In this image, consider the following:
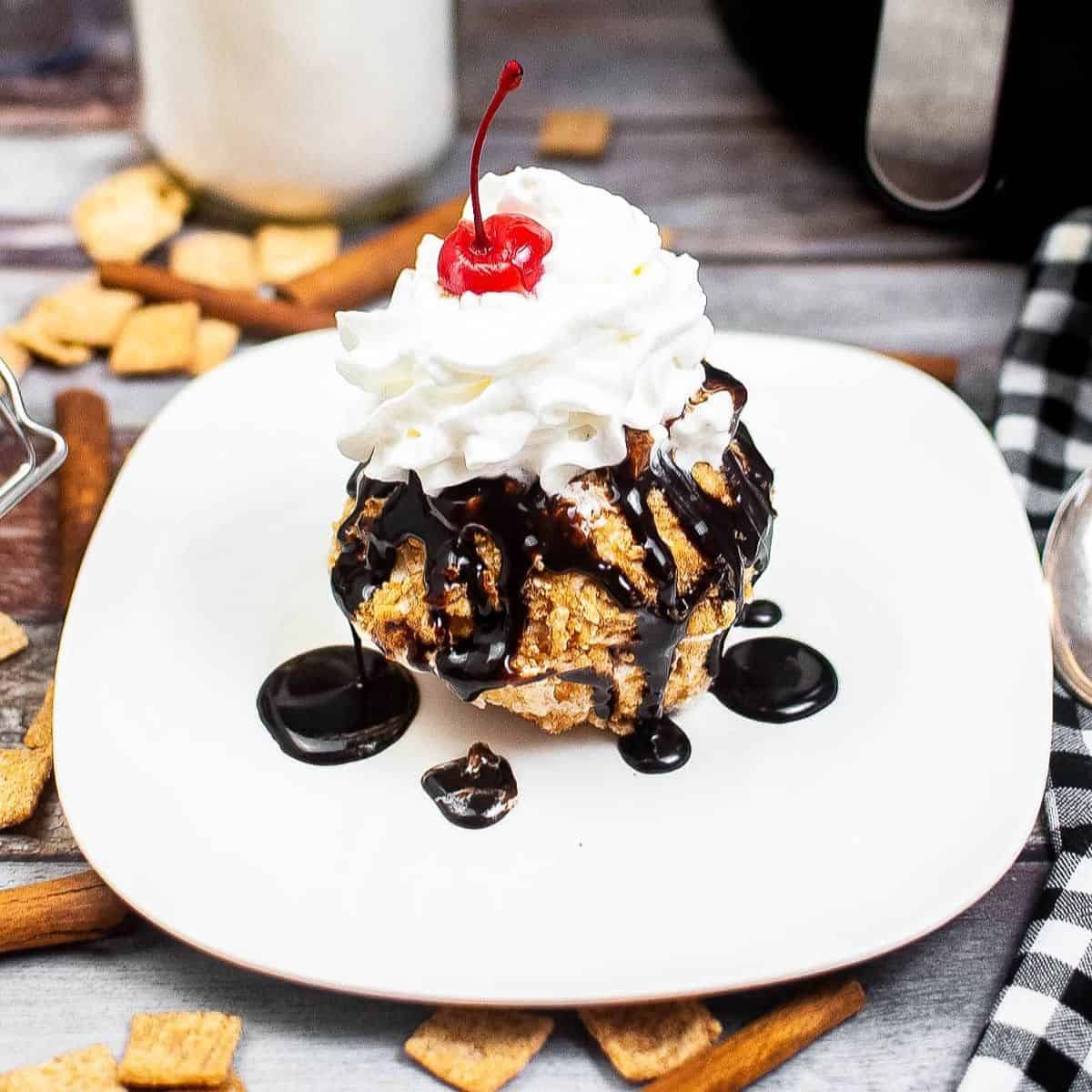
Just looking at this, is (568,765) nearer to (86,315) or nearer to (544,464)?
(544,464)

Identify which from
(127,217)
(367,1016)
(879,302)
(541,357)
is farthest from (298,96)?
(367,1016)

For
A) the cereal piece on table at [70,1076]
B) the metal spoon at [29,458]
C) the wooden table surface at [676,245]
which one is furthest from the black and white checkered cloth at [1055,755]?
the metal spoon at [29,458]

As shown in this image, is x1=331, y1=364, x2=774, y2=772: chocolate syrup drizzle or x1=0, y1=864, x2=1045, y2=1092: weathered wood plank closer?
x1=0, y1=864, x2=1045, y2=1092: weathered wood plank

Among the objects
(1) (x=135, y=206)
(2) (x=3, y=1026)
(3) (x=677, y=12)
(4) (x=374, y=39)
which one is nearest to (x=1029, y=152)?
(4) (x=374, y=39)

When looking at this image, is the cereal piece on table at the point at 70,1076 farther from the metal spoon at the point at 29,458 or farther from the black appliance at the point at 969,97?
the black appliance at the point at 969,97

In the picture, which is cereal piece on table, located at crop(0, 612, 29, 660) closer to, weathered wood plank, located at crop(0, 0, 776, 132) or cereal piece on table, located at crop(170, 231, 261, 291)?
cereal piece on table, located at crop(170, 231, 261, 291)

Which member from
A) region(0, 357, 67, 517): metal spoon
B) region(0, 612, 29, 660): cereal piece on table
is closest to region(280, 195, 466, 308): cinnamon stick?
region(0, 357, 67, 517): metal spoon

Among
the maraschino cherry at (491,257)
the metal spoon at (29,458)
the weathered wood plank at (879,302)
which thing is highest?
the maraschino cherry at (491,257)
